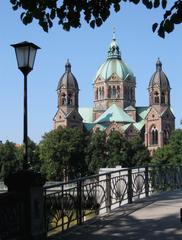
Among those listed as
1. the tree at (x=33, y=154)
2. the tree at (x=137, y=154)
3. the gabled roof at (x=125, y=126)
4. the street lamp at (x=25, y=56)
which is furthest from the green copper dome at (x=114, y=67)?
the street lamp at (x=25, y=56)

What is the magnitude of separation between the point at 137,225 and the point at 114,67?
106m

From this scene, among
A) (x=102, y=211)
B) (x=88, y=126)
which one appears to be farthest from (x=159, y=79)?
(x=102, y=211)

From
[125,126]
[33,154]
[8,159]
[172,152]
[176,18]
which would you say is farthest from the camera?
[125,126]

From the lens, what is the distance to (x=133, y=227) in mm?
10609

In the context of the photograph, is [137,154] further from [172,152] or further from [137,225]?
[137,225]

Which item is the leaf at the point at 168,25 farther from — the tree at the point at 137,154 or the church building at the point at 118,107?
the church building at the point at 118,107

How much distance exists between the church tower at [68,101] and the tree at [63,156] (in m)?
25.2

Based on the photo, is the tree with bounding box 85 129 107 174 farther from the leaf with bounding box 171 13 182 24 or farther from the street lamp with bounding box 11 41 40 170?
the leaf with bounding box 171 13 182 24

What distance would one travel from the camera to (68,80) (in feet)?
367

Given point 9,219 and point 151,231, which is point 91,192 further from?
point 9,219

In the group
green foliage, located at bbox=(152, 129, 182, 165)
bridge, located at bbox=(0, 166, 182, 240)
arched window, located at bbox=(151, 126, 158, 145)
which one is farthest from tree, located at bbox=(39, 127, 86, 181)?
bridge, located at bbox=(0, 166, 182, 240)

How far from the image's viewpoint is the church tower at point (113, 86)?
11331cm

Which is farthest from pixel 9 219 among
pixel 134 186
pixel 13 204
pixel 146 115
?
pixel 146 115

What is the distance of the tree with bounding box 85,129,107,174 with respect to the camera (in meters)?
78.4
